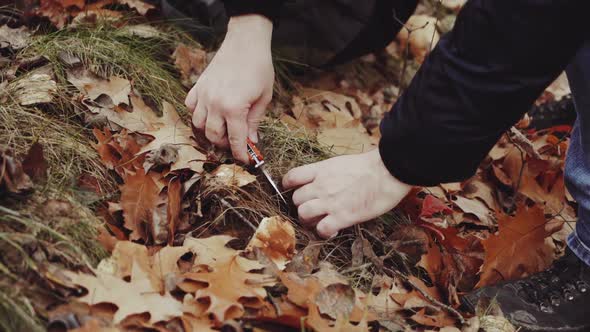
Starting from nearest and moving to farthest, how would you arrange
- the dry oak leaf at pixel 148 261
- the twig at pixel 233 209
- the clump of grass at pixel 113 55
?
the dry oak leaf at pixel 148 261, the twig at pixel 233 209, the clump of grass at pixel 113 55

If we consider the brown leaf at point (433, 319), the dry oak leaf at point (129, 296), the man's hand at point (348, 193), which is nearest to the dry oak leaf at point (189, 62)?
the man's hand at point (348, 193)

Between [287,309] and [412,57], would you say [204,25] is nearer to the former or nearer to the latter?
[412,57]

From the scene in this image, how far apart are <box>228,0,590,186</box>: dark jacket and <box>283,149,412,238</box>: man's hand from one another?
6 cm

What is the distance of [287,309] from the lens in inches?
57.3

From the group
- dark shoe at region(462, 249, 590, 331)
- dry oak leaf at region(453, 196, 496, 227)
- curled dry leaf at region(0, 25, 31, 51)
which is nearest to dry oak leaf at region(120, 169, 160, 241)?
curled dry leaf at region(0, 25, 31, 51)

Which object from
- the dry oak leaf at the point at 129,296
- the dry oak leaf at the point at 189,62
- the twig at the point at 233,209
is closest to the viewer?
the dry oak leaf at the point at 129,296

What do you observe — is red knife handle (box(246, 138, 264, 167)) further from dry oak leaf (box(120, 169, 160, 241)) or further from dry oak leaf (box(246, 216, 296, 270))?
dry oak leaf (box(120, 169, 160, 241))

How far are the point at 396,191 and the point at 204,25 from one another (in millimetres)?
1534

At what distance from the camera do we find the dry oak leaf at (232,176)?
1772 mm

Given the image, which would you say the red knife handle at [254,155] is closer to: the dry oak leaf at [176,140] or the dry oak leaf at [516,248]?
the dry oak leaf at [176,140]

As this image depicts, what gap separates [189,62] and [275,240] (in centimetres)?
119

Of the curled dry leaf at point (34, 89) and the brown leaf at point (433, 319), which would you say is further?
the curled dry leaf at point (34, 89)

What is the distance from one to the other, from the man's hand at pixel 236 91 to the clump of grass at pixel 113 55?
1.17 ft

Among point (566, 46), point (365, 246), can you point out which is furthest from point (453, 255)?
point (566, 46)
